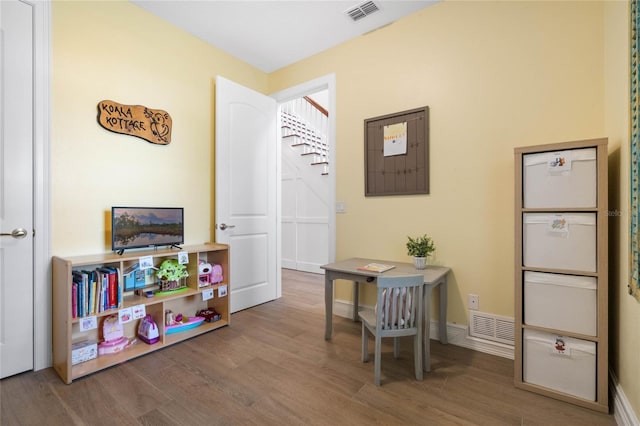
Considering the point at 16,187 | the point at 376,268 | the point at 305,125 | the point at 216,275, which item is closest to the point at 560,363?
the point at 376,268

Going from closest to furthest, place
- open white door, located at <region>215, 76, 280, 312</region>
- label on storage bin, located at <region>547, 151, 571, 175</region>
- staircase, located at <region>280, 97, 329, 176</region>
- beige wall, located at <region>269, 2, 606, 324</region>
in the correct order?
label on storage bin, located at <region>547, 151, 571, 175</region>
beige wall, located at <region>269, 2, 606, 324</region>
open white door, located at <region>215, 76, 280, 312</region>
staircase, located at <region>280, 97, 329, 176</region>

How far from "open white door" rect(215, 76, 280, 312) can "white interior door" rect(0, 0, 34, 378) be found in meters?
1.35

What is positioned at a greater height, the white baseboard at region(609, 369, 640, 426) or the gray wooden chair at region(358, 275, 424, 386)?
the gray wooden chair at region(358, 275, 424, 386)

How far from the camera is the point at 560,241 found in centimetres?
165

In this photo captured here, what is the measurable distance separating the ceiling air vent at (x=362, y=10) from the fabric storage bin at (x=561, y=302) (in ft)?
7.84

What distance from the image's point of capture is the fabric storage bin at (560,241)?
62.2 inches

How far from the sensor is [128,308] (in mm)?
2064

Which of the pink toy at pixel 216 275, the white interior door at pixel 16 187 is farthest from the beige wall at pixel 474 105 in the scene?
the white interior door at pixel 16 187

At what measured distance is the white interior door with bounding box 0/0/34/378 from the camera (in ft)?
6.00

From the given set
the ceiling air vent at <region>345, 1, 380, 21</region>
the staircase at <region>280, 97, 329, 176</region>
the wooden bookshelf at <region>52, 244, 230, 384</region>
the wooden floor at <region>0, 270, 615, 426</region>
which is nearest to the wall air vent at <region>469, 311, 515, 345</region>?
the wooden floor at <region>0, 270, 615, 426</region>

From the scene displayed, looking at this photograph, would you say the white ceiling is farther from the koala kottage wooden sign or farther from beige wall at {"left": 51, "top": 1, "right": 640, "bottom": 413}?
the koala kottage wooden sign

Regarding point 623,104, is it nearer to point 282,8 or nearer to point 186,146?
point 282,8

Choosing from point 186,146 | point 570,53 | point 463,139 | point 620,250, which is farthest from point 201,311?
point 570,53

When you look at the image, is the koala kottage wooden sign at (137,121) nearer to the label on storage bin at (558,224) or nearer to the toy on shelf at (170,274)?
the toy on shelf at (170,274)
